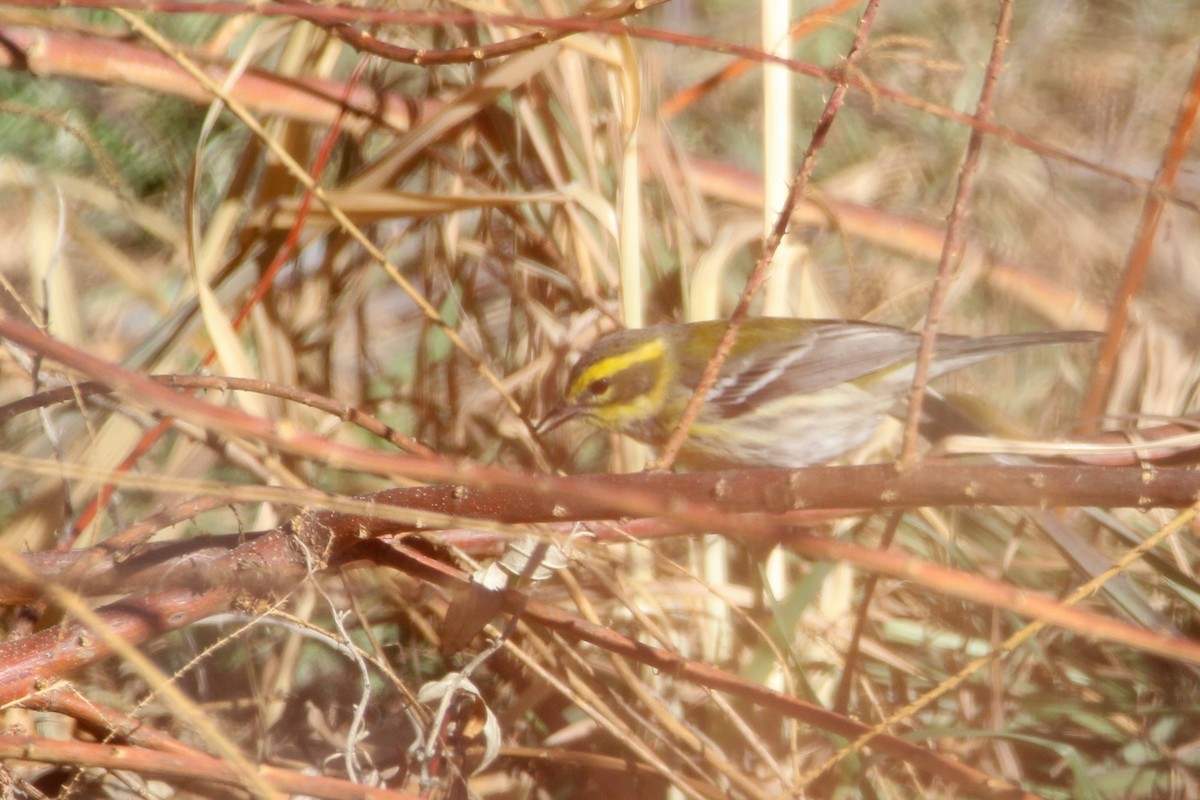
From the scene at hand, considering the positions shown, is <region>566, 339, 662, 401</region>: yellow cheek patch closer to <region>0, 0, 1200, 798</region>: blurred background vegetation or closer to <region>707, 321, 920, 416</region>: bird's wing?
<region>0, 0, 1200, 798</region>: blurred background vegetation

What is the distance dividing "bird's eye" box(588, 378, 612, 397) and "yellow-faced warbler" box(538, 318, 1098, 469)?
2 centimetres

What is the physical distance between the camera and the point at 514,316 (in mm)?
2906

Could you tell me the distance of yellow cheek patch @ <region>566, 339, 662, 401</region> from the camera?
2584 mm

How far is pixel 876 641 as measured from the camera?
244 cm

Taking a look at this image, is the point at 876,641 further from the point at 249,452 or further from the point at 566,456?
the point at 249,452

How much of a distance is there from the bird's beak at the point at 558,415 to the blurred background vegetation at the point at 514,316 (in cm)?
14

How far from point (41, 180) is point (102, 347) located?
59cm

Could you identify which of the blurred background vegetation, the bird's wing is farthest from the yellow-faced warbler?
the blurred background vegetation

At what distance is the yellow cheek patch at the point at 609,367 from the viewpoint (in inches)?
102

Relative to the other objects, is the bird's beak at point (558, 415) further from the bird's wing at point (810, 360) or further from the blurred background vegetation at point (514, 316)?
the bird's wing at point (810, 360)

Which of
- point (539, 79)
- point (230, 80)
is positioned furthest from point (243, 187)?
point (539, 79)

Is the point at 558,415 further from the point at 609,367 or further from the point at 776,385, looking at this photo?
the point at 776,385

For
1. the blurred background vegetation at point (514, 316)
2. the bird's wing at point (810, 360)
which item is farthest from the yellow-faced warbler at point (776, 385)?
the blurred background vegetation at point (514, 316)

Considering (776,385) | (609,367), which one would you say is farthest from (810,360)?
(609,367)
